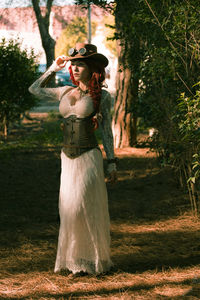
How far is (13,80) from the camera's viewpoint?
564 inches

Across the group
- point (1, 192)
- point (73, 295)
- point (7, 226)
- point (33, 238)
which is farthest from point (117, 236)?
point (1, 192)

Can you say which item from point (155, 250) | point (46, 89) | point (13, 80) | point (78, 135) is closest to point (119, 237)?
point (155, 250)

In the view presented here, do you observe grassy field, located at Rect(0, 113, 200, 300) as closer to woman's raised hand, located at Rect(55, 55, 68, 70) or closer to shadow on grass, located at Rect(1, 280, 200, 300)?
shadow on grass, located at Rect(1, 280, 200, 300)

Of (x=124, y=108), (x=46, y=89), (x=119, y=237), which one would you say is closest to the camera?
(x=46, y=89)

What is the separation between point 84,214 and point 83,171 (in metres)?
0.40

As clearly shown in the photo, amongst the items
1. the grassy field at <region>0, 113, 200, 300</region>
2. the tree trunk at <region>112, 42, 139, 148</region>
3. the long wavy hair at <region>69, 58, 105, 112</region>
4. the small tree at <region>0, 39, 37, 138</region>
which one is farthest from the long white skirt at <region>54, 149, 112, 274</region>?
the small tree at <region>0, 39, 37, 138</region>

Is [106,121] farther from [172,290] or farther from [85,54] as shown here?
[172,290]

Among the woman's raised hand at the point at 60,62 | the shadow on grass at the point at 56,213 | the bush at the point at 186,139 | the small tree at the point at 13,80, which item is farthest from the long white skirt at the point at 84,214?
the small tree at the point at 13,80

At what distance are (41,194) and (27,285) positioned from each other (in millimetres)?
4248

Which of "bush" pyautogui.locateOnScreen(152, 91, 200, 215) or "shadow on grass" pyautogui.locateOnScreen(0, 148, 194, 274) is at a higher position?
"bush" pyautogui.locateOnScreen(152, 91, 200, 215)

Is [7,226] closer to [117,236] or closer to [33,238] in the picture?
[33,238]

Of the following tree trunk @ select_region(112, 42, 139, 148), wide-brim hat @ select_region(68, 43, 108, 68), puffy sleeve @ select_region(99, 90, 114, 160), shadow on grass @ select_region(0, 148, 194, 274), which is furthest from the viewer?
tree trunk @ select_region(112, 42, 139, 148)

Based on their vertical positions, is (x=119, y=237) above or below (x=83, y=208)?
below

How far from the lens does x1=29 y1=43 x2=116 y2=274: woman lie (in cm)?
453
